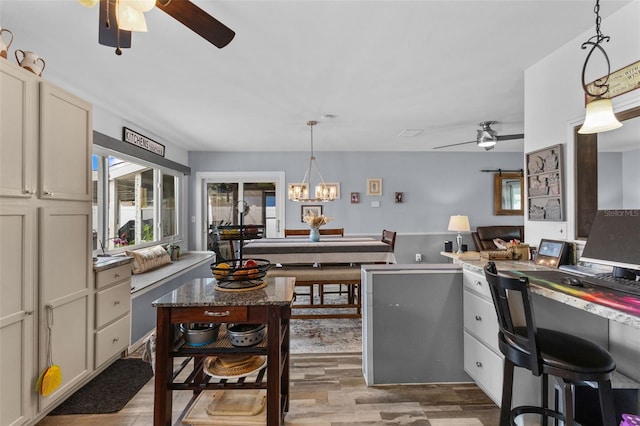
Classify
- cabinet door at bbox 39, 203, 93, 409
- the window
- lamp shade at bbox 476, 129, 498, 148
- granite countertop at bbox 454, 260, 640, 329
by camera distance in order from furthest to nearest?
lamp shade at bbox 476, 129, 498, 148 → the window → cabinet door at bbox 39, 203, 93, 409 → granite countertop at bbox 454, 260, 640, 329

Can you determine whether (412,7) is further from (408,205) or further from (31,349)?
(408,205)

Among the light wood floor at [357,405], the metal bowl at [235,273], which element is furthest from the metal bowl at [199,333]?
the light wood floor at [357,405]

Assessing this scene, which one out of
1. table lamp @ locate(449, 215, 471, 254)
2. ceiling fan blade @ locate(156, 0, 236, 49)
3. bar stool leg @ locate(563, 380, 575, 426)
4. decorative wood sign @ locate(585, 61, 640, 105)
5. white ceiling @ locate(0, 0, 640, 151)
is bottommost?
bar stool leg @ locate(563, 380, 575, 426)

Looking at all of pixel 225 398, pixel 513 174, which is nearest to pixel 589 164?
pixel 225 398

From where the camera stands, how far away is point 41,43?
6.63ft

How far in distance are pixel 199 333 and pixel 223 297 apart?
0.21 meters

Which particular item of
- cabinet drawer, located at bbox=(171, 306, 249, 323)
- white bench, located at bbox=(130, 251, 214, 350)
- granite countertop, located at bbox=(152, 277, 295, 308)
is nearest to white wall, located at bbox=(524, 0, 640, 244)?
granite countertop, located at bbox=(152, 277, 295, 308)

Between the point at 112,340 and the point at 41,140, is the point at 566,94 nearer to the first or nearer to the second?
the point at 41,140

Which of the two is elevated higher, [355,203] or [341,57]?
[341,57]

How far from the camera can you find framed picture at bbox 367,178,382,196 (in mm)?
5742

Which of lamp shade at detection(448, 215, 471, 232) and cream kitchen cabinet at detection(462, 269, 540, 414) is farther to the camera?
lamp shade at detection(448, 215, 471, 232)

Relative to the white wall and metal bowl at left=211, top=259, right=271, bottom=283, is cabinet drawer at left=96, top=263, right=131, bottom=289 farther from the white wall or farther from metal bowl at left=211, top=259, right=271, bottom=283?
the white wall

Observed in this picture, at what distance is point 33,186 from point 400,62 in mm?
2558

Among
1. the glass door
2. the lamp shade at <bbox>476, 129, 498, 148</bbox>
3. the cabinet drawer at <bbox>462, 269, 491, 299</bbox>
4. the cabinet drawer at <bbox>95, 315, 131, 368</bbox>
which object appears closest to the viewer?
the cabinet drawer at <bbox>462, 269, 491, 299</bbox>
